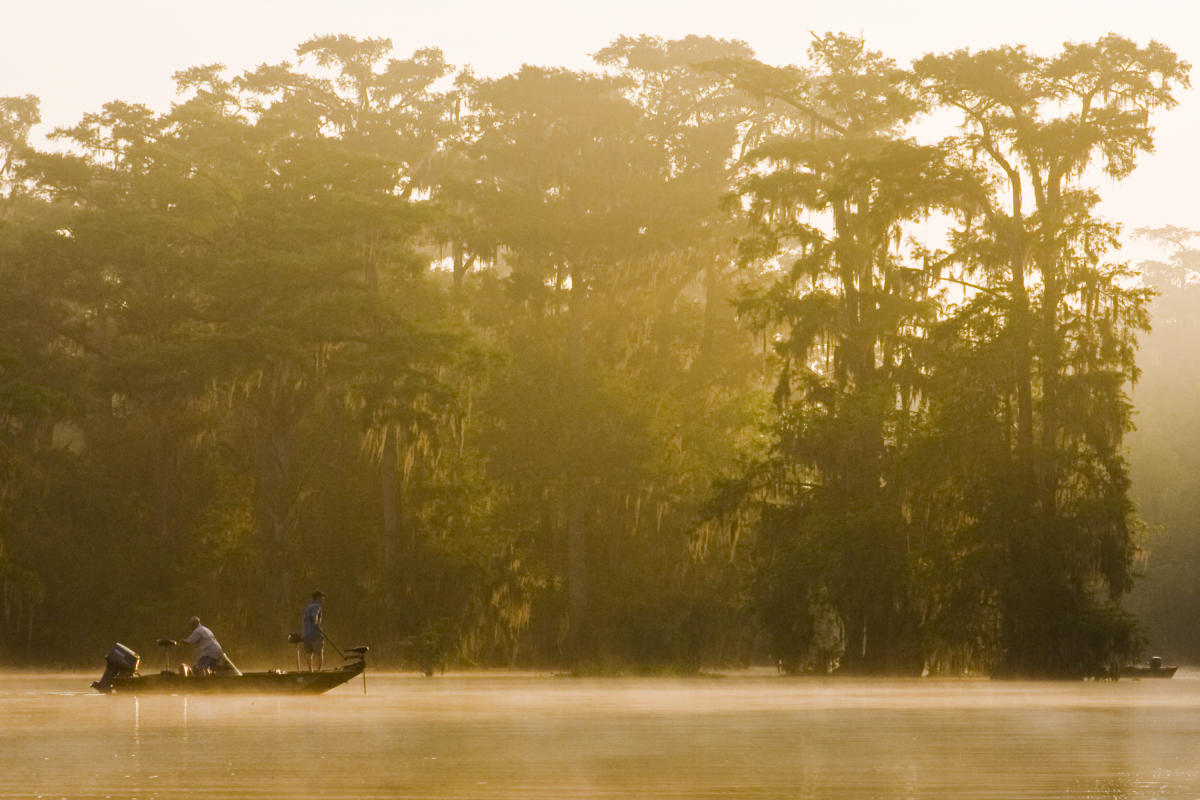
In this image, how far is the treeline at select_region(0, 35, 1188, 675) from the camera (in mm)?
46156

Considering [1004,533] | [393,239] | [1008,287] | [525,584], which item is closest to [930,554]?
[1004,533]

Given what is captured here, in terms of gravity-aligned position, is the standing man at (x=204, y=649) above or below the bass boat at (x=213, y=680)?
above

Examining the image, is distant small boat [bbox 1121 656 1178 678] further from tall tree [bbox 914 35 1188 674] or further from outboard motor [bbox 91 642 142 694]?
outboard motor [bbox 91 642 142 694]

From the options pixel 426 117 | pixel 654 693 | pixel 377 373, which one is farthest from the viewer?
pixel 426 117

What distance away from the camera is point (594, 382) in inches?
2431

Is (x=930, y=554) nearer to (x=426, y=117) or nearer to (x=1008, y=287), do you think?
(x=1008, y=287)

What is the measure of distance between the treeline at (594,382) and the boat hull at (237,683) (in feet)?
54.1

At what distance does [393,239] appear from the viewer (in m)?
57.1

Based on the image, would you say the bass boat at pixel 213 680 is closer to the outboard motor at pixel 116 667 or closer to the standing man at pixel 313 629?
the outboard motor at pixel 116 667

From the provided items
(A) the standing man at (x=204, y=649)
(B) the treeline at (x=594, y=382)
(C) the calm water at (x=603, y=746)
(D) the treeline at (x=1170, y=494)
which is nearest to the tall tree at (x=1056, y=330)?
(B) the treeline at (x=594, y=382)

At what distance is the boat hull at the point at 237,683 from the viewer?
33.0 m

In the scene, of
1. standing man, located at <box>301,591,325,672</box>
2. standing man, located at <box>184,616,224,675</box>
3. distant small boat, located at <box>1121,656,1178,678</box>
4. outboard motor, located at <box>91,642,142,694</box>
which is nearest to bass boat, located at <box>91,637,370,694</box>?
outboard motor, located at <box>91,642,142,694</box>

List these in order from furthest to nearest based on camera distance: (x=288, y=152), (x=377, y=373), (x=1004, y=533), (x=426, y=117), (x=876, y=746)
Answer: (x=426, y=117) < (x=288, y=152) < (x=377, y=373) < (x=1004, y=533) < (x=876, y=746)

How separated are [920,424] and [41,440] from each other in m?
25.6
